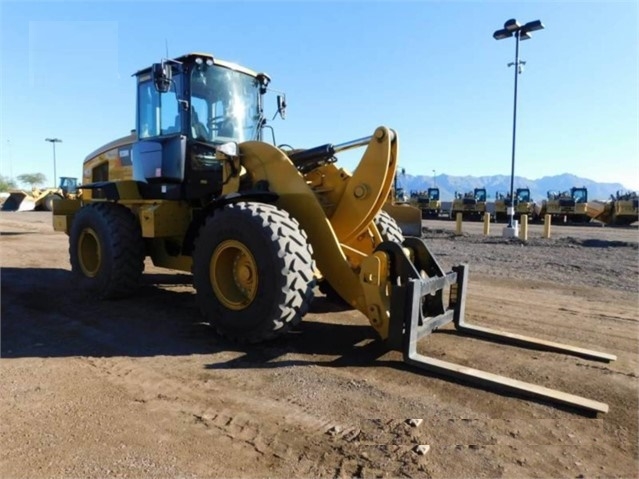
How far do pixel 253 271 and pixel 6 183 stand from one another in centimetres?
8587

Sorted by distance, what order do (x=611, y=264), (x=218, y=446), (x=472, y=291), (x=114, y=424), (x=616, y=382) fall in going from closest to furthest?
(x=218, y=446) < (x=114, y=424) < (x=616, y=382) < (x=472, y=291) < (x=611, y=264)

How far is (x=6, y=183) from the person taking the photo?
7562 cm

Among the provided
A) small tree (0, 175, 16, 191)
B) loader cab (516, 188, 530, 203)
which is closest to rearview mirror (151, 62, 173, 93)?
loader cab (516, 188, 530, 203)

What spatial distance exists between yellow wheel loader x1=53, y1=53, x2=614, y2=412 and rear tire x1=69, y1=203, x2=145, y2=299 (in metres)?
0.02

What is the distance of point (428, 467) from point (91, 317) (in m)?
4.44

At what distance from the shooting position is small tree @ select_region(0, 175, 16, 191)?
71.4 m

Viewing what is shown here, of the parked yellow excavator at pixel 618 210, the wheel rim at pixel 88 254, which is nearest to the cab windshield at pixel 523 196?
the parked yellow excavator at pixel 618 210

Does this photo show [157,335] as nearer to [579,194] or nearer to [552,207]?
[552,207]

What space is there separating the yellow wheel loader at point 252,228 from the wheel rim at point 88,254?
0.06ft

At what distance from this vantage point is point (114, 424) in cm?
315

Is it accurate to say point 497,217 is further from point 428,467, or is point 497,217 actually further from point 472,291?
point 428,467

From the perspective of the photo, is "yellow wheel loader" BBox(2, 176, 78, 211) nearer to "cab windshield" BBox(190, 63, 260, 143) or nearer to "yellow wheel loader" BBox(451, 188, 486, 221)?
"yellow wheel loader" BBox(451, 188, 486, 221)

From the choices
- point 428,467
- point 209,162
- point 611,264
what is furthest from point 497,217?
point 428,467

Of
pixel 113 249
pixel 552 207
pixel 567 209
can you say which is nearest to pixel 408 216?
pixel 113 249
